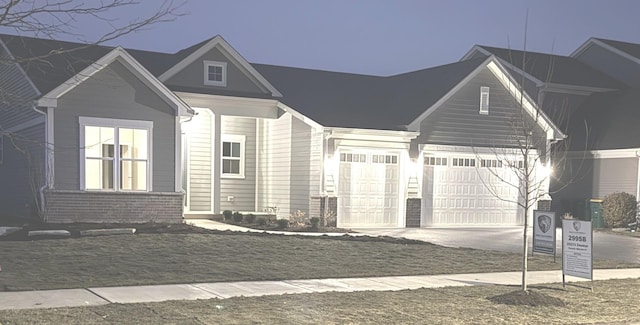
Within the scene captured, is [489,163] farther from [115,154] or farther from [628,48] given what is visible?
[628,48]

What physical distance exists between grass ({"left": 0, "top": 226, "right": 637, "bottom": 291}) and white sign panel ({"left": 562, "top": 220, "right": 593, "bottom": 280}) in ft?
6.85

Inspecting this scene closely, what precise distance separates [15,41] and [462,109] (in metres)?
15.0

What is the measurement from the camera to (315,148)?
2034cm

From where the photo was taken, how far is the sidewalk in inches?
Answer: 334

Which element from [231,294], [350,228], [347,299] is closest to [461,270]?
[347,299]

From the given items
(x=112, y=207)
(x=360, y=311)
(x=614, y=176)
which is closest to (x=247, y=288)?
(x=360, y=311)

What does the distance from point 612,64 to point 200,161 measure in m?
21.3

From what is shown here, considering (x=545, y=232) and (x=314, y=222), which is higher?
(x=545, y=232)

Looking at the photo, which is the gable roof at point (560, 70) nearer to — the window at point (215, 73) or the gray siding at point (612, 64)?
the gray siding at point (612, 64)

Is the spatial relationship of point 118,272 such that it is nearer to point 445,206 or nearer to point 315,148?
point 315,148

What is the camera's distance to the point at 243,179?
22547 mm

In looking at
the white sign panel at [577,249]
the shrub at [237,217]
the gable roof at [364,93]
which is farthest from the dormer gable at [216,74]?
the white sign panel at [577,249]

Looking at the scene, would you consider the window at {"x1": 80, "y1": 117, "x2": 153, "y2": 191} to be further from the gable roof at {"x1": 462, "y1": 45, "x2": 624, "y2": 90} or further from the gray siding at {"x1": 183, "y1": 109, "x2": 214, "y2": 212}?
the gable roof at {"x1": 462, "y1": 45, "x2": 624, "y2": 90}

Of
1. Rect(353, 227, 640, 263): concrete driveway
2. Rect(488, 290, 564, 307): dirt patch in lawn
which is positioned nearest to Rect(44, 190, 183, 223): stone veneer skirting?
Rect(353, 227, 640, 263): concrete driveway
